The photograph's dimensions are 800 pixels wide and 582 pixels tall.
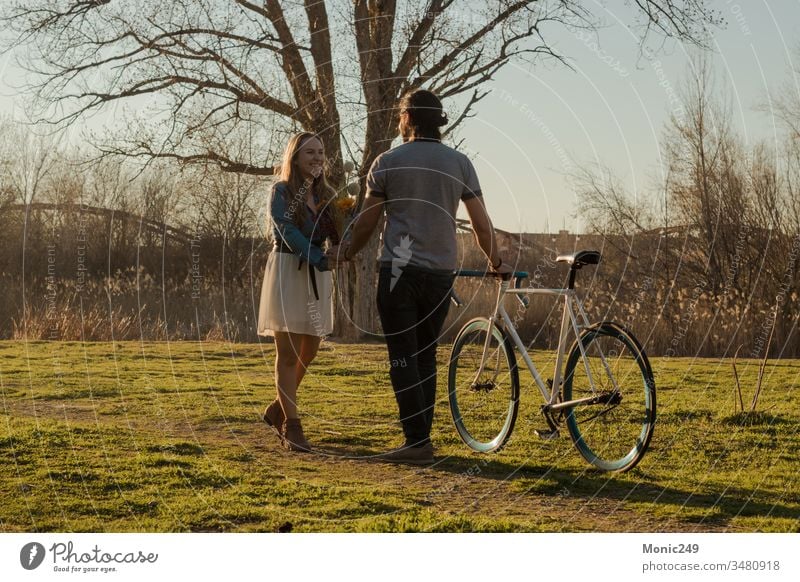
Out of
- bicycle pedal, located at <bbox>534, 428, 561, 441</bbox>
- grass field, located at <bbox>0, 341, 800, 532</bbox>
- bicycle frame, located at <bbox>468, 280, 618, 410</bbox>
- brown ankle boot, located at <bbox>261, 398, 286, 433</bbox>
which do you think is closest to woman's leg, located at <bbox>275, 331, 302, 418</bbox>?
brown ankle boot, located at <bbox>261, 398, 286, 433</bbox>

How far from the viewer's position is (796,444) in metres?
7.69

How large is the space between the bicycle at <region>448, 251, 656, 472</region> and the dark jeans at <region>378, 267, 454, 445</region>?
223 millimetres

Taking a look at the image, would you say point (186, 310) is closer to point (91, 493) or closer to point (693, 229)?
point (693, 229)

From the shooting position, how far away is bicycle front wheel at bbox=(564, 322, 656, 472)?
5988mm

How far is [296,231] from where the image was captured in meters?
6.96

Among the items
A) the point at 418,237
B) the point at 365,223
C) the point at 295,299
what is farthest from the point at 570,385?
the point at 295,299

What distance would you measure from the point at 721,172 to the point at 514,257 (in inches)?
167

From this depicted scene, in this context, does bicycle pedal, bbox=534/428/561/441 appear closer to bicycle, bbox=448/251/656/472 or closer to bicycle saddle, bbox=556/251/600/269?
bicycle, bbox=448/251/656/472

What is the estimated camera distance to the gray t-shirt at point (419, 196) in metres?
6.64

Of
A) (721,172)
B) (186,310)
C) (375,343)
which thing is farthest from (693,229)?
(186,310)

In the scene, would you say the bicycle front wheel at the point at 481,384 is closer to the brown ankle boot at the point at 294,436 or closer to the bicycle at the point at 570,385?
the bicycle at the point at 570,385

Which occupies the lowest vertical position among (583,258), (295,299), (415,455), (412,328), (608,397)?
(415,455)

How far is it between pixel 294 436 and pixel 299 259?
123cm

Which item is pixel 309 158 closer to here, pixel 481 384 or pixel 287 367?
pixel 287 367
